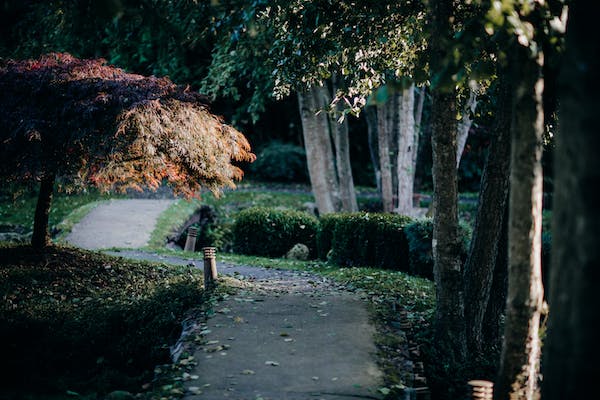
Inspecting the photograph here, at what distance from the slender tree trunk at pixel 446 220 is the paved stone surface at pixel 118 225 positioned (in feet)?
33.8

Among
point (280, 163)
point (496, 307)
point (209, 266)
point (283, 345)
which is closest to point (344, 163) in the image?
point (209, 266)

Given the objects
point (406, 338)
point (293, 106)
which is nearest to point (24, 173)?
point (406, 338)

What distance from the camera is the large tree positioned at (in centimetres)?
818

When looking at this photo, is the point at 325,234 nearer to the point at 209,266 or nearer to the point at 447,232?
the point at 209,266

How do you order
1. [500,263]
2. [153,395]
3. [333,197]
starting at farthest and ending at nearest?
[333,197] → [500,263] → [153,395]

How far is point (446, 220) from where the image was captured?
6.79m

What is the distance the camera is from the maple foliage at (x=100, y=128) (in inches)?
322

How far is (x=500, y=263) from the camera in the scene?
306 inches

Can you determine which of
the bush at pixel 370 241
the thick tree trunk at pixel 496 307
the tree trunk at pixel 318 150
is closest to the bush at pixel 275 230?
the tree trunk at pixel 318 150

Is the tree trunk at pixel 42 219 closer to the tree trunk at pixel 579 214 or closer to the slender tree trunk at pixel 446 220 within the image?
the slender tree trunk at pixel 446 220

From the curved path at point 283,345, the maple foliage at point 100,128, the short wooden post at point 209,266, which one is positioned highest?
the maple foliage at point 100,128

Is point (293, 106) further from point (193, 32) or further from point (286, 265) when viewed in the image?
point (193, 32)

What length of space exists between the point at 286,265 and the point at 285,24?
5.94 metres

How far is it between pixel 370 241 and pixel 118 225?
27.2 ft
